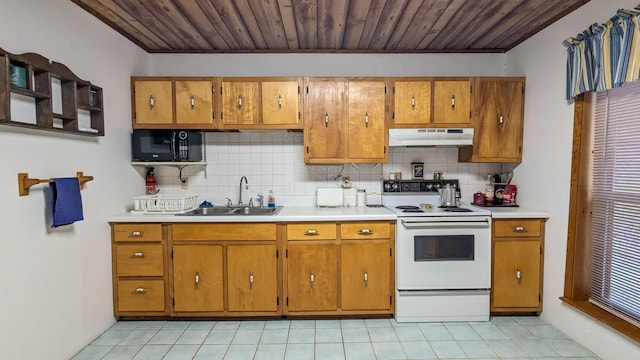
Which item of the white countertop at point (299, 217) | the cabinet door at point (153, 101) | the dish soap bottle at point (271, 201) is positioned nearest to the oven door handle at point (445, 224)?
the white countertop at point (299, 217)

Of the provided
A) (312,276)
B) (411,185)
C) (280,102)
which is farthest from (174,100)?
(411,185)

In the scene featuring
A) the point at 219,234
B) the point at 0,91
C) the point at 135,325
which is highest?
the point at 0,91

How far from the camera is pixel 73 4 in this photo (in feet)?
7.03

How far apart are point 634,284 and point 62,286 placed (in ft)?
12.2

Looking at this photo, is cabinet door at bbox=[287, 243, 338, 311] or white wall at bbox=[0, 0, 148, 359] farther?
cabinet door at bbox=[287, 243, 338, 311]

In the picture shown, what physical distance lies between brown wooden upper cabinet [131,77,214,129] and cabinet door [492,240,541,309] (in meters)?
2.84

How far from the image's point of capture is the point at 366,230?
8.43 feet

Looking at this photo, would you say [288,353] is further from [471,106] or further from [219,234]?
[471,106]

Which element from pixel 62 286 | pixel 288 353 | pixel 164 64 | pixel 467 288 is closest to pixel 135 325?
pixel 62 286

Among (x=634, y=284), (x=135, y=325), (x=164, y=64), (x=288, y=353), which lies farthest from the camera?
(x=164, y=64)

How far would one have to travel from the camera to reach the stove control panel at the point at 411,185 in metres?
3.12

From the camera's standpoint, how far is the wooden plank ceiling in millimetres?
2189

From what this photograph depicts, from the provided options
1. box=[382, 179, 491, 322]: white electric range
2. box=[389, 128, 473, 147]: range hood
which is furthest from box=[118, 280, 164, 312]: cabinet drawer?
box=[389, 128, 473, 147]: range hood

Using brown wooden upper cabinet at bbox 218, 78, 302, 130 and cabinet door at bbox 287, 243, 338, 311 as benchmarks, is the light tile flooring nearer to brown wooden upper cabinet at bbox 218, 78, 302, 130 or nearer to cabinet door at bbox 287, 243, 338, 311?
cabinet door at bbox 287, 243, 338, 311
